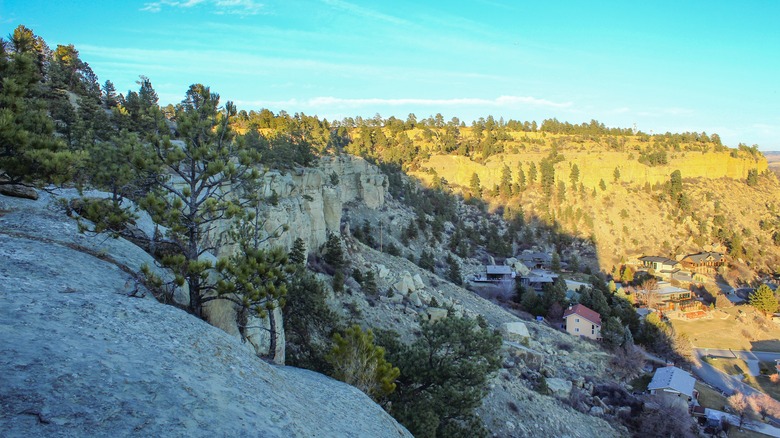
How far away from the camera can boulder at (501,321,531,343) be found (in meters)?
30.4

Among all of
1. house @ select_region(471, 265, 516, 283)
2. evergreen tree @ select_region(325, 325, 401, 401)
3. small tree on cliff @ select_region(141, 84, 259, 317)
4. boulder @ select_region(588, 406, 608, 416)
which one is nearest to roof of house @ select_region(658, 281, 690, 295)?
house @ select_region(471, 265, 516, 283)

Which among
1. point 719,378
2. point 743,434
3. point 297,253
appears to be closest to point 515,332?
point 743,434

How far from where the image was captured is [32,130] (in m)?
9.49

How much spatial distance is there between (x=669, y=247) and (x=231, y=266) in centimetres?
7807

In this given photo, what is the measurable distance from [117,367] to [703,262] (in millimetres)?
75501

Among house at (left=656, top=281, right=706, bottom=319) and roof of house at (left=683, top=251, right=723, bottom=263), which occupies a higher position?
roof of house at (left=683, top=251, right=723, bottom=263)

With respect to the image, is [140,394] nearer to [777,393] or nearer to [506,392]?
[506,392]

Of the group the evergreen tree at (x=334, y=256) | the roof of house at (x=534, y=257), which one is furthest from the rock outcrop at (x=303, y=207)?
the roof of house at (x=534, y=257)

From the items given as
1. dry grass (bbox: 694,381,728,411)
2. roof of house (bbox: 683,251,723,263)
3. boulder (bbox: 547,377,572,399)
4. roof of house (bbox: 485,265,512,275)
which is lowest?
dry grass (bbox: 694,381,728,411)

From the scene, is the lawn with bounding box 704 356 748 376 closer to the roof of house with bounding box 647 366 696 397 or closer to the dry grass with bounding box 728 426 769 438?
the roof of house with bounding box 647 366 696 397

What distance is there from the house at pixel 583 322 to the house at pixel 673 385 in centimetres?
769

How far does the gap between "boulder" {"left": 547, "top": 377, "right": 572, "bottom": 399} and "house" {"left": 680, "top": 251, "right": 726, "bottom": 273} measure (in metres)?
49.3

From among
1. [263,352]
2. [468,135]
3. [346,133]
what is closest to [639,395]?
[263,352]

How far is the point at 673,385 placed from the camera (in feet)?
88.4
